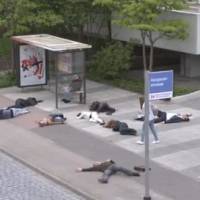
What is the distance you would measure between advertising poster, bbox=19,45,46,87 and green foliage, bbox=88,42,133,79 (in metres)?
2.29

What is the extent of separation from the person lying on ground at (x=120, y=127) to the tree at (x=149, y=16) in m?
4.40

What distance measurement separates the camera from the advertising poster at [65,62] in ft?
69.7

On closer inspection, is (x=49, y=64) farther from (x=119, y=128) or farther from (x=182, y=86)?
(x=119, y=128)

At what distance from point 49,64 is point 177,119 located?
7166 millimetres

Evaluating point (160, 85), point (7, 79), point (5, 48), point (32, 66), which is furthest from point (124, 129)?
point (5, 48)

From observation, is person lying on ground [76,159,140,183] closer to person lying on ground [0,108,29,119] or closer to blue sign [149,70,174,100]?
blue sign [149,70,174,100]

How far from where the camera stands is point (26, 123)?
18.9 m

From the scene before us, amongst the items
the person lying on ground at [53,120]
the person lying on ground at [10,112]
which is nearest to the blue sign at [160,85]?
the person lying on ground at [53,120]

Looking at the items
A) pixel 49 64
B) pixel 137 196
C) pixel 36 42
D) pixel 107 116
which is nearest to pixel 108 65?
pixel 49 64

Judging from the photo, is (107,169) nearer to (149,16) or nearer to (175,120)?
(175,120)

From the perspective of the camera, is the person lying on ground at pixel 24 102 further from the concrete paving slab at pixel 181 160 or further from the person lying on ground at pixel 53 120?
the concrete paving slab at pixel 181 160

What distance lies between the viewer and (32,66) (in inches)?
921

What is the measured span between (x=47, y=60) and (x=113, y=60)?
2425 millimetres

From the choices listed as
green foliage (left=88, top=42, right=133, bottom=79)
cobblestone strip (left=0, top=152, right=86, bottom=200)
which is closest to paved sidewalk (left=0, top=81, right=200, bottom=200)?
cobblestone strip (left=0, top=152, right=86, bottom=200)
